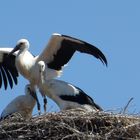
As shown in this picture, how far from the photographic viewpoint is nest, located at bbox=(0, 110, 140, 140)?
12.7m

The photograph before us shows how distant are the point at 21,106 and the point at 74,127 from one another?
6.56ft

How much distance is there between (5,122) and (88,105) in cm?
199

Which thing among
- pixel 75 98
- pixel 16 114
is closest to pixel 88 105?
pixel 75 98

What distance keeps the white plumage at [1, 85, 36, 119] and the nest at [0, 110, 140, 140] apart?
4.45 ft

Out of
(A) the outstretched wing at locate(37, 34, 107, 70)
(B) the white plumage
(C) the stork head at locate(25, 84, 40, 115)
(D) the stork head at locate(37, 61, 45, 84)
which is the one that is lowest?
(B) the white plumage

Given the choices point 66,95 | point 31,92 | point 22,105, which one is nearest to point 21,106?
point 22,105

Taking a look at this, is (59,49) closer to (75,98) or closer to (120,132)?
(75,98)

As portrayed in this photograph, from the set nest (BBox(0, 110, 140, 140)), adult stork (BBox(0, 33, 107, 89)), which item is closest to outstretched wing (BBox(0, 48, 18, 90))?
adult stork (BBox(0, 33, 107, 89))

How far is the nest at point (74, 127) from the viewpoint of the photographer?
41.6ft

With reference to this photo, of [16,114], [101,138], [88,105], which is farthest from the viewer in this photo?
[88,105]

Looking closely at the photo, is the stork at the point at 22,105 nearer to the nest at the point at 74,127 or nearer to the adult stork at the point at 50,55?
the adult stork at the point at 50,55

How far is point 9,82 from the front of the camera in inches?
652

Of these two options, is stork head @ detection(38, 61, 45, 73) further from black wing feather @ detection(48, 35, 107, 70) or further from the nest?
the nest

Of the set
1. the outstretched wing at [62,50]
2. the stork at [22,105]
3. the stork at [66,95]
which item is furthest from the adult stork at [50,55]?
the stork at [22,105]
